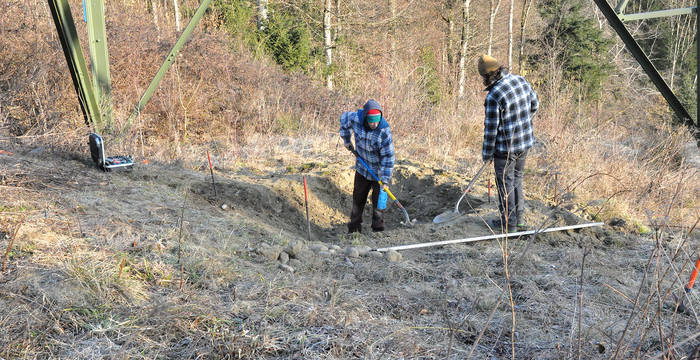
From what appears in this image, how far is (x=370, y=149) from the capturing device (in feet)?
20.0

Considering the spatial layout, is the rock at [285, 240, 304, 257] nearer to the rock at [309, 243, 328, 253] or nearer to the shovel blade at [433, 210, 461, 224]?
the rock at [309, 243, 328, 253]

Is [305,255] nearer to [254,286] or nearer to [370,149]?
[254,286]

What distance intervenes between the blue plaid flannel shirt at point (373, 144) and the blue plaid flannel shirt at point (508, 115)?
120 cm

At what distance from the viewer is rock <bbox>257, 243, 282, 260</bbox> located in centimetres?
416

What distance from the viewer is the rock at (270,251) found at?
4.16 metres

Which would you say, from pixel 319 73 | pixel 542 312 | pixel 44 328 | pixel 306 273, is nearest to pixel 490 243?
pixel 542 312

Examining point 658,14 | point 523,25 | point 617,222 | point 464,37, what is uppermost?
point 523,25

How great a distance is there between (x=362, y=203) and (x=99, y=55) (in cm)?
407

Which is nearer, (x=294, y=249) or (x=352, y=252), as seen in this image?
(x=294, y=249)

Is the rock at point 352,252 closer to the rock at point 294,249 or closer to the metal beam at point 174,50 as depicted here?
the rock at point 294,249

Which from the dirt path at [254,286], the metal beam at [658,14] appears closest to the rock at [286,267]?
the dirt path at [254,286]

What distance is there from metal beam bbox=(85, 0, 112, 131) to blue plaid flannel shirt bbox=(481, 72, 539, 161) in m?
5.02

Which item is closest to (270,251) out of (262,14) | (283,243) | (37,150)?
(283,243)

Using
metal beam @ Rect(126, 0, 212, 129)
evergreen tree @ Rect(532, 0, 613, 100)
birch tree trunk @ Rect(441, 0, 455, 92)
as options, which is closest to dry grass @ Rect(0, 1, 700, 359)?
metal beam @ Rect(126, 0, 212, 129)
